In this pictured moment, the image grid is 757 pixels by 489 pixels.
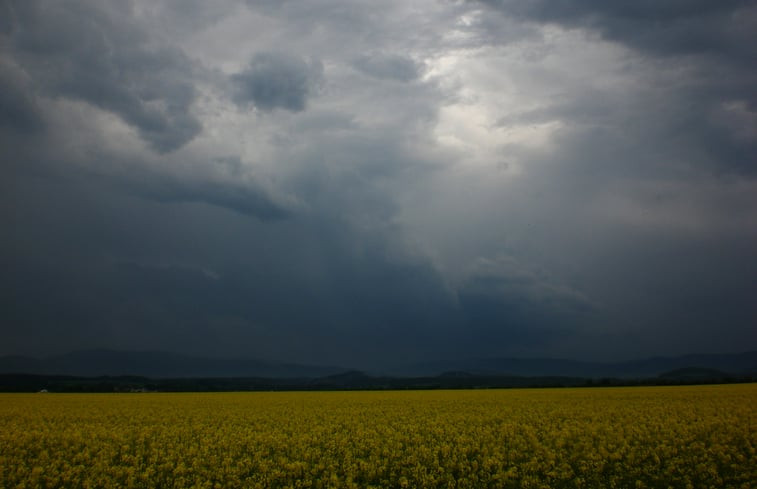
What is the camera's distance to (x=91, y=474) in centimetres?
1611

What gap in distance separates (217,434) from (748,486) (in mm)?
21378

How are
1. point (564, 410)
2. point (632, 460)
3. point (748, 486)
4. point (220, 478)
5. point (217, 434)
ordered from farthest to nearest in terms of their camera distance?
point (564, 410) < point (217, 434) < point (632, 460) < point (220, 478) < point (748, 486)

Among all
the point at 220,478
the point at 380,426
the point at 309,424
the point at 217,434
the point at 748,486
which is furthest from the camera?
the point at 309,424

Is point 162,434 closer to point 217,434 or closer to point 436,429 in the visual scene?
point 217,434

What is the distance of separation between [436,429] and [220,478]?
11037 millimetres

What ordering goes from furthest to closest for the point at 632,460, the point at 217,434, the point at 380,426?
the point at 380,426
the point at 217,434
the point at 632,460

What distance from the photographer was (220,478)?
15.7 metres

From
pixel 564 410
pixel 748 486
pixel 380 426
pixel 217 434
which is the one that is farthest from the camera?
pixel 564 410

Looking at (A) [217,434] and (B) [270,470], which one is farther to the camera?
(A) [217,434]

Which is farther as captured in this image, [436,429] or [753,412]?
[753,412]

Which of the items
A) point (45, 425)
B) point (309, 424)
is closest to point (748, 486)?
point (309, 424)

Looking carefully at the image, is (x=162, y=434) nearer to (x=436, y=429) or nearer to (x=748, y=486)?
(x=436, y=429)

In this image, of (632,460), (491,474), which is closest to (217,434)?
(491,474)

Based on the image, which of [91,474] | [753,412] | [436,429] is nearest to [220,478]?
[91,474]
